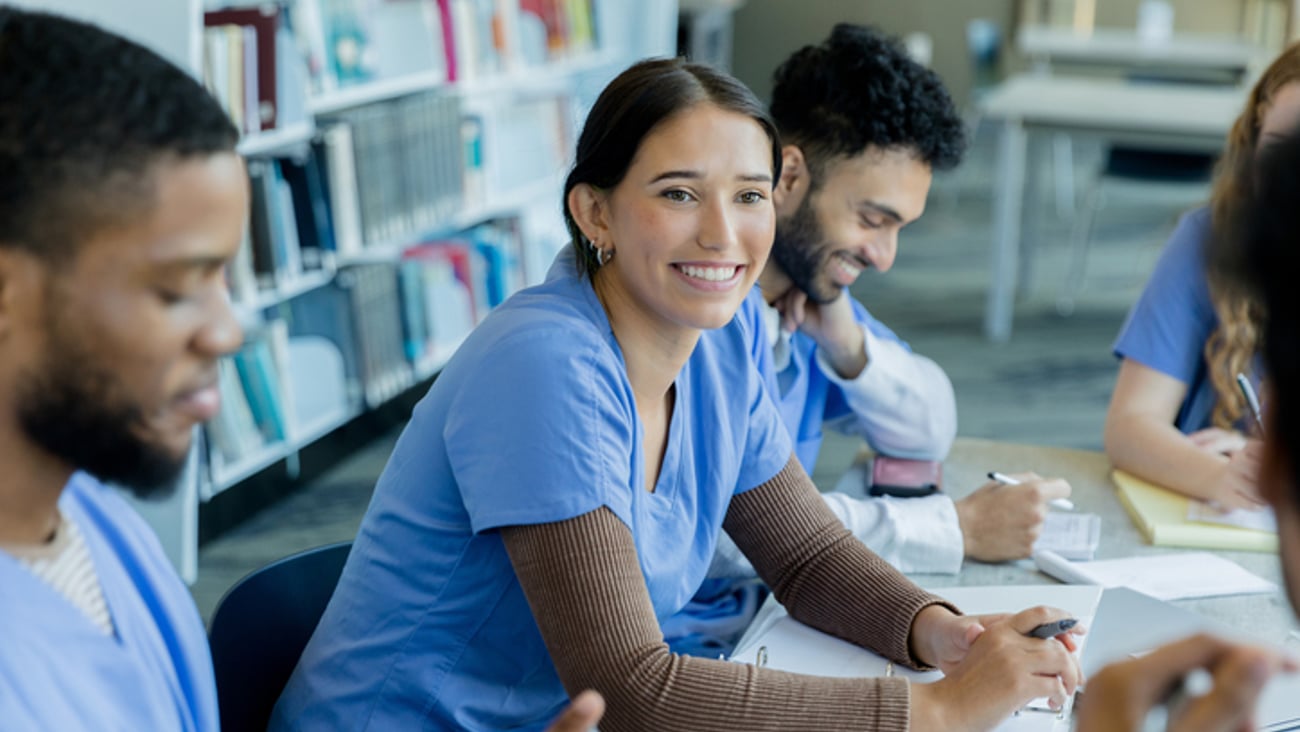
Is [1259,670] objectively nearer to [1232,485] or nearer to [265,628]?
[265,628]

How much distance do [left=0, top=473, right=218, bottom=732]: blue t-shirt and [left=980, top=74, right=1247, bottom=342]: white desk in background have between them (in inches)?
159

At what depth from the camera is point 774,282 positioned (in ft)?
6.15

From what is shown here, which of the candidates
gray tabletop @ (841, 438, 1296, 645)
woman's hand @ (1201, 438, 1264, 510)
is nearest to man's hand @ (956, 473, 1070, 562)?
gray tabletop @ (841, 438, 1296, 645)

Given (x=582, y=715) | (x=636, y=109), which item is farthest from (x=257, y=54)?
(x=582, y=715)

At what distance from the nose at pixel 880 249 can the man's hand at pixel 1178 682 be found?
120 cm

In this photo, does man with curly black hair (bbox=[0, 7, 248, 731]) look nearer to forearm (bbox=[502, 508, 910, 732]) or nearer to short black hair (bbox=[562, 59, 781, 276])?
forearm (bbox=[502, 508, 910, 732])

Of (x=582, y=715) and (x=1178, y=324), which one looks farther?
(x=1178, y=324)

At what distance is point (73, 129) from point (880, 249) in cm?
129

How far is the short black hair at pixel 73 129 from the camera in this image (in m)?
0.71

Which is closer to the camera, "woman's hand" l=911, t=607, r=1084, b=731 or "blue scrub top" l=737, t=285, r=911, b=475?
"woman's hand" l=911, t=607, r=1084, b=731

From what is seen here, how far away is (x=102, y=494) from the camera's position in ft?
3.17

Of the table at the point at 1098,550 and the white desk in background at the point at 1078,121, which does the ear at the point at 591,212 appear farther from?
the white desk in background at the point at 1078,121

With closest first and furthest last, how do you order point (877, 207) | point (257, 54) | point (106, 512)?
point (106, 512) → point (877, 207) → point (257, 54)

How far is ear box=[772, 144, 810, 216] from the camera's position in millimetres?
1818
